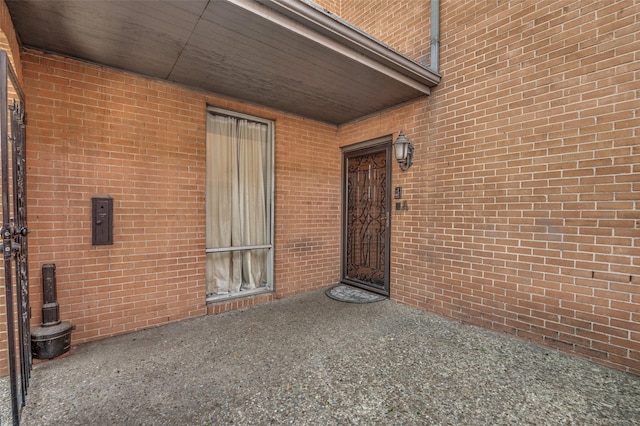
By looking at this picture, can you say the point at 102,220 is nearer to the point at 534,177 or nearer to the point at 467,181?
the point at 467,181

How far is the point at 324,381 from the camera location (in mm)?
2271

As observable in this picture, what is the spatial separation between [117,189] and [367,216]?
131 inches

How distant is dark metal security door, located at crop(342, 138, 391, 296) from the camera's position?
4393 mm

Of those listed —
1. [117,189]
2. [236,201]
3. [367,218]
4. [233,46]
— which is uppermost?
[233,46]

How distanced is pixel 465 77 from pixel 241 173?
2.97 metres

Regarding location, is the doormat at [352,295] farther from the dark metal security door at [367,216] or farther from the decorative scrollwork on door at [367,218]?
the decorative scrollwork on door at [367,218]

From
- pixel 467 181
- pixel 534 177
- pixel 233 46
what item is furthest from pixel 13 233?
pixel 534 177

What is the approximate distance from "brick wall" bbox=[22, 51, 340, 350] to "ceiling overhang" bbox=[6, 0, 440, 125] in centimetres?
26

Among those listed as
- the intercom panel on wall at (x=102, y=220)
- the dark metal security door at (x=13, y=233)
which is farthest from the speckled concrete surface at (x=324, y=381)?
the intercom panel on wall at (x=102, y=220)

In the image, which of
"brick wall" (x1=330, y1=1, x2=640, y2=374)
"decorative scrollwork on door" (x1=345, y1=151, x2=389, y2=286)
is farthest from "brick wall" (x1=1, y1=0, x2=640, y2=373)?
"decorative scrollwork on door" (x1=345, y1=151, x2=389, y2=286)

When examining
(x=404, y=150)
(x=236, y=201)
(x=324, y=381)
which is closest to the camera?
(x=324, y=381)

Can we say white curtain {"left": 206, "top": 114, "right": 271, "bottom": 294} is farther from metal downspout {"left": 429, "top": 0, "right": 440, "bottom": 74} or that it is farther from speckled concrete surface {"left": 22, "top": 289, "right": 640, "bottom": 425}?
metal downspout {"left": 429, "top": 0, "right": 440, "bottom": 74}

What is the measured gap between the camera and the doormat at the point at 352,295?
4188mm

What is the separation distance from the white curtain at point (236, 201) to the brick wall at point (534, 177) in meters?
2.06
